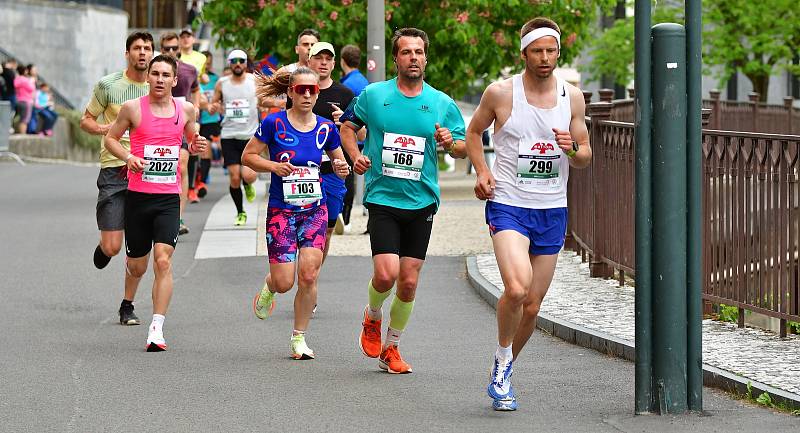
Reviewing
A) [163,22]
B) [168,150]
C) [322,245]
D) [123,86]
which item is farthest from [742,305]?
[163,22]

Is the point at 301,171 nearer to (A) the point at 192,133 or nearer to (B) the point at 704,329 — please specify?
(A) the point at 192,133

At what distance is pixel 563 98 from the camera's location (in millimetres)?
8000

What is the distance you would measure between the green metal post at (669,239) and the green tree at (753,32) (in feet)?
97.0

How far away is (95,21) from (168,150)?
40244mm

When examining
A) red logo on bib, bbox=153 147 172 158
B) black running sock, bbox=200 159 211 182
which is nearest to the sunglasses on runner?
red logo on bib, bbox=153 147 172 158

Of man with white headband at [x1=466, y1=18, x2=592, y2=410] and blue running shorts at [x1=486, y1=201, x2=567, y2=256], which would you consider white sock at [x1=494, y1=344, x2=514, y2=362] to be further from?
blue running shorts at [x1=486, y1=201, x2=567, y2=256]

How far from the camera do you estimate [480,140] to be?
8086mm

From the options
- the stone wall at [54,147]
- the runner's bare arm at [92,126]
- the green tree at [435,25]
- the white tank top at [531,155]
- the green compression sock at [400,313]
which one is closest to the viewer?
the white tank top at [531,155]

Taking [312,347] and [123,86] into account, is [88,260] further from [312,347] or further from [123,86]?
[312,347]

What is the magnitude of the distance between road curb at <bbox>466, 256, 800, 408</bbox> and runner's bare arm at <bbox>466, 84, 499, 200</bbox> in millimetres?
1426

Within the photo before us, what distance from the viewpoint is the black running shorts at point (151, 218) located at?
1041 cm

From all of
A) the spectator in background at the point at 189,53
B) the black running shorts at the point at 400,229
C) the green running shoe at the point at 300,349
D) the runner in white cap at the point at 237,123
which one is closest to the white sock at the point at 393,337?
the black running shorts at the point at 400,229

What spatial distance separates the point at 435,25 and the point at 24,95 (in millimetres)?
15103

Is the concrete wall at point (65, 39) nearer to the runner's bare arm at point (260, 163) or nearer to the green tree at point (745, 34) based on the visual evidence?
the green tree at point (745, 34)
